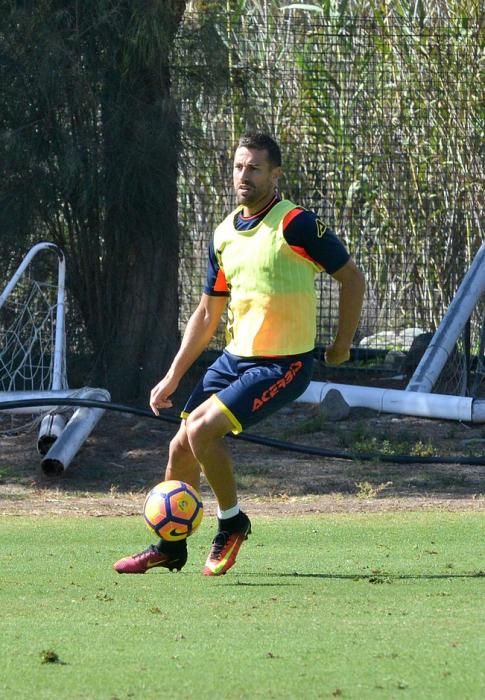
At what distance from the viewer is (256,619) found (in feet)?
16.2

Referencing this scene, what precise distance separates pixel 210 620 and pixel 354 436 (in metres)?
6.23

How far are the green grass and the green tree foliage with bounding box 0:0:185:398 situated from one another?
4895 mm

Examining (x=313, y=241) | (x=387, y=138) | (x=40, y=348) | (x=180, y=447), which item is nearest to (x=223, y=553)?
(x=180, y=447)

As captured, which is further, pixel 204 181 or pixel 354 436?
pixel 204 181

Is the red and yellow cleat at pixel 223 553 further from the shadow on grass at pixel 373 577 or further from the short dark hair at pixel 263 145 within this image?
the short dark hair at pixel 263 145

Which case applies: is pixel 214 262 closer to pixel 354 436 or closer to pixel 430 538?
pixel 430 538

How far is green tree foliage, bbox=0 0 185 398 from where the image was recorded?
11555 mm

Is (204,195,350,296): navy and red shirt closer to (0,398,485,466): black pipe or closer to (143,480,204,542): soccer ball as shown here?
(143,480,204,542): soccer ball

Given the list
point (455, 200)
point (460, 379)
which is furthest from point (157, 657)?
point (455, 200)

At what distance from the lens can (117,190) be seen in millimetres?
11695

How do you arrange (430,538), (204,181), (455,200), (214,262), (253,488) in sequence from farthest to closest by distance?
(455,200)
(204,181)
(253,488)
(430,538)
(214,262)

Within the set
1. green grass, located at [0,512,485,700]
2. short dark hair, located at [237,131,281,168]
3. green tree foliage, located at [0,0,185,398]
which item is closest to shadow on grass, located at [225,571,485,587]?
green grass, located at [0,512,485,700]

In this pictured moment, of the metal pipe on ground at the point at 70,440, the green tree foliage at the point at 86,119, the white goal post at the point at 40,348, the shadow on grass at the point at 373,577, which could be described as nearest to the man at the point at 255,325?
the shadow on grass at the point at 373,577

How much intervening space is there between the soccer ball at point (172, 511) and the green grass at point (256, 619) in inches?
9.4
